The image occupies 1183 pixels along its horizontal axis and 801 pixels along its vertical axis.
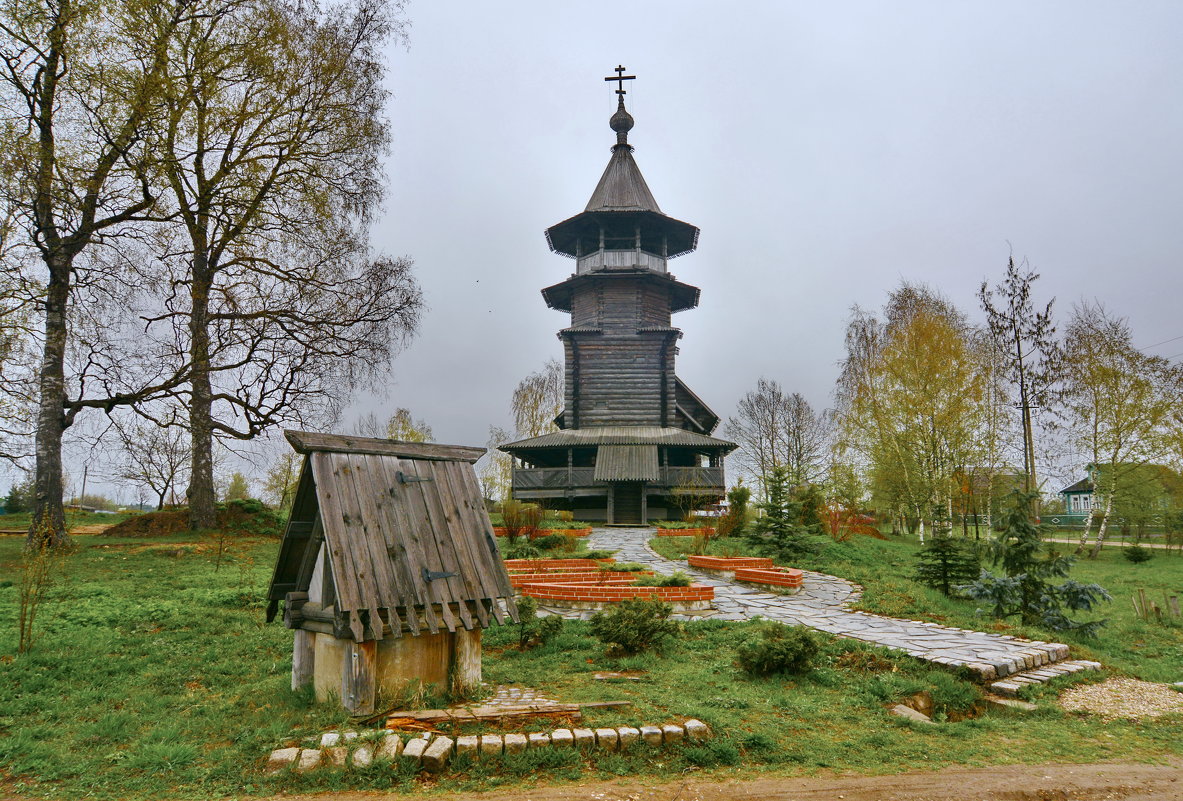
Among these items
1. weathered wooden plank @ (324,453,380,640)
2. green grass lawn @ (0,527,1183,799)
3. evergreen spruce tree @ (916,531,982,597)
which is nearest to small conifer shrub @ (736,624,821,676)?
green grass lawn @ (0,527,1183,799)

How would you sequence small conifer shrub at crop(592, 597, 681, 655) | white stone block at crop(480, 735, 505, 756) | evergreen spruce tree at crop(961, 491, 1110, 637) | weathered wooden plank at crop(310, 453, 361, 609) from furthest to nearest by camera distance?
evergreen spruce tree at crop(961, 491, 1110, 637), small conifer shrub at crop(592, 597, 681, 655), weathered wooden plank at crop(310, 453, 361, 609), white stone block at crop(480, 735, 505, 756)

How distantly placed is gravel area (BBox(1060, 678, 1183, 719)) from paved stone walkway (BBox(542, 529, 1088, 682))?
58 cm

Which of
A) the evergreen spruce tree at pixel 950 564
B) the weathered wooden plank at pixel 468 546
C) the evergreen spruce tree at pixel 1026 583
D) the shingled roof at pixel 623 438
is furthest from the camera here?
the shingled roof at pixel 623 438

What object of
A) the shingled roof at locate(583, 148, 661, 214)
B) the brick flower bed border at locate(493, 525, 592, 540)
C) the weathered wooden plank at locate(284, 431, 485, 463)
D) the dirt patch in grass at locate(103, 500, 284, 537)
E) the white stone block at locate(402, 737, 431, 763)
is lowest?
the white stone block at locate(402, 737, 431, 763)

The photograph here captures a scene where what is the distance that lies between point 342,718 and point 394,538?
4.67 feet

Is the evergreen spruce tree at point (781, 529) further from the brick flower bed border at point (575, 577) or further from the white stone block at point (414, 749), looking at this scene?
the white stone block at point (414, 749)

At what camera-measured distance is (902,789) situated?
455 cm

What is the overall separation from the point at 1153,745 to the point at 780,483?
34.3ft

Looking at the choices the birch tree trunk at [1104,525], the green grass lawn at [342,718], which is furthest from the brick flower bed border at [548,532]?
the birch tree trunk at [1104,525]

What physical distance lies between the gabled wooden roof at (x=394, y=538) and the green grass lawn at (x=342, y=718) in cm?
98

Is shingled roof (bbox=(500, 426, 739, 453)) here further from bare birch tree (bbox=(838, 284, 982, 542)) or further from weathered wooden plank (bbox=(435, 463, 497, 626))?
weathered wooden plank (bbox=(435, 463, 497, 626))

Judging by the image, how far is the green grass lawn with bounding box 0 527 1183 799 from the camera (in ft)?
15.1

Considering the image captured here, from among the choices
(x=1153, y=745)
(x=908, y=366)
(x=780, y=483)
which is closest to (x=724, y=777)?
(x=1153, y=745)

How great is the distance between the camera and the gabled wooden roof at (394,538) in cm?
535
